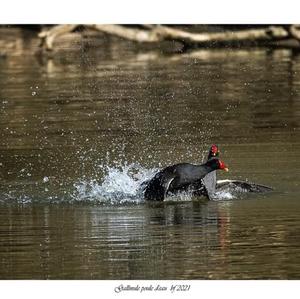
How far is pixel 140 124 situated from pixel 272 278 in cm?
746

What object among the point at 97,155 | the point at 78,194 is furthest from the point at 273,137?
the point at 78,194

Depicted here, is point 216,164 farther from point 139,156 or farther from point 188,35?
point 188,35

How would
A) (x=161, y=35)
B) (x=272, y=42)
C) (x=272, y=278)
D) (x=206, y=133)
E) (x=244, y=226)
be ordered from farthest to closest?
(x=272, y=42), (x=161, y=35), (x=206, y=133), (x=244, y=226), (x=272, y=278)

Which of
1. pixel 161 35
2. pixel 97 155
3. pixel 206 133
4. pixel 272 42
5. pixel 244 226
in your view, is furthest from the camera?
pixel 272 42

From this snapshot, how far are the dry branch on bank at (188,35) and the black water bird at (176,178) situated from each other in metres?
5.07

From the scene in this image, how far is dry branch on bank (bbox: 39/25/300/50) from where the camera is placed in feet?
58.2

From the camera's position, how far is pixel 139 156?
14.1 meters

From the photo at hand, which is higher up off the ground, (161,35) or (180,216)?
(161,35)

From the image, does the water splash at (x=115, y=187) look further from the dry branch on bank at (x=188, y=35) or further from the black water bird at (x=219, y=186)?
the dry branch on bank at (x=188, y=35)

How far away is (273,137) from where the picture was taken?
1467 cm

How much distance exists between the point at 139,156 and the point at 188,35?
173 inches

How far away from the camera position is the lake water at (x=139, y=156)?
968cm

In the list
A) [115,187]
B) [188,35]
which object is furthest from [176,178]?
[188,35]

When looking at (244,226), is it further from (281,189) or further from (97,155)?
(97,155)
